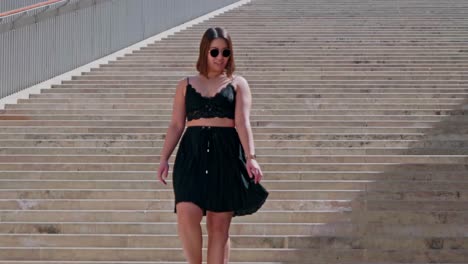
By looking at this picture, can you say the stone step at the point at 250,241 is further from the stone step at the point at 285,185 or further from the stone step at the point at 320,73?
the stone step at the point at 320,73

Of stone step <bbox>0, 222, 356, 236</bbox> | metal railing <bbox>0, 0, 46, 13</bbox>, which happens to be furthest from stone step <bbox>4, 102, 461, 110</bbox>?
stone step <bbox>0, 222, 356, 236</bbox>

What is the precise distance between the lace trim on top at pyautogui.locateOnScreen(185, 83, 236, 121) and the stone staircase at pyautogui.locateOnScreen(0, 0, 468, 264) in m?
2.53

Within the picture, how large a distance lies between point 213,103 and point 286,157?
4.83 metres

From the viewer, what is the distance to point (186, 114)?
5734 millimetres

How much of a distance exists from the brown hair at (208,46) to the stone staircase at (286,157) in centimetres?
263

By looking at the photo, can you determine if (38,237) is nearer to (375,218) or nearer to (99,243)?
(99,243)

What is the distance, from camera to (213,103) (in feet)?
18.4

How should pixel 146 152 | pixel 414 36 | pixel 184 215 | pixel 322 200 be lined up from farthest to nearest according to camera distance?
1. pixel 414 36
2. pixel 146 152
3. pixel 322 200
4. pixel 184 215

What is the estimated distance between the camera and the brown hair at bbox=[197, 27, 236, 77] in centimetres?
552

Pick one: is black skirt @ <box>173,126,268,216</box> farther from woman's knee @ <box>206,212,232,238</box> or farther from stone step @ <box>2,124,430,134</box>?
stone step @ <box>2,124,430,134</box>

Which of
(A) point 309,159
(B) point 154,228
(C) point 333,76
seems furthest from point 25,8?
(B) point 154,228

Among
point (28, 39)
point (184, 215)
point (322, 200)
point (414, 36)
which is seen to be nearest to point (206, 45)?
point (184, 215)

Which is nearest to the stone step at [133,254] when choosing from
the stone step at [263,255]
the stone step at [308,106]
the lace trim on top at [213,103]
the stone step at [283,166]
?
the stone step at [263,255]

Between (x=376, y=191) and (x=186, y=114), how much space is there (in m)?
3.83
